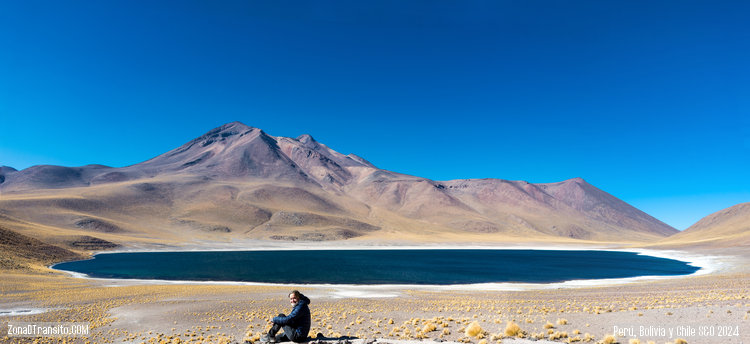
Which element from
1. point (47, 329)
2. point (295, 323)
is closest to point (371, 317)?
point (295, 323)

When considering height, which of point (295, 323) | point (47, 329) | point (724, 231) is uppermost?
point (724, 231)

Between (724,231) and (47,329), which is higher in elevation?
(724,231)

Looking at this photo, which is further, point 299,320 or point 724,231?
point 724,231

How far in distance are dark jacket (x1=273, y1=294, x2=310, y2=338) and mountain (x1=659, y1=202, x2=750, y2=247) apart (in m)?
128

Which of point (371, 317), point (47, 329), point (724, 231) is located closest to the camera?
point (47, 329)

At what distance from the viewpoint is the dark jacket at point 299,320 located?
1084 cm

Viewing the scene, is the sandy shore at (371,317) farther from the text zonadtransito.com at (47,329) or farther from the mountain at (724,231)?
the mountain at (724,231)

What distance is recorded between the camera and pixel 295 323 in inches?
432

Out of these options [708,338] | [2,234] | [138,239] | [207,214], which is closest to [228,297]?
[708,338]

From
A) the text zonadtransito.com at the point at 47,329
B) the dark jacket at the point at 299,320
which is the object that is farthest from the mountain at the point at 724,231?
the text zonadtransito.com at the point at 47,329

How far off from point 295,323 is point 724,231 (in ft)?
616

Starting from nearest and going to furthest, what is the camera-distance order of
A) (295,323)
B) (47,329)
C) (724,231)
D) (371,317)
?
(295,323) < (47,329) < (371,317) < (724,231)

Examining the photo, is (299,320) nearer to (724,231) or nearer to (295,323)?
(295,323)

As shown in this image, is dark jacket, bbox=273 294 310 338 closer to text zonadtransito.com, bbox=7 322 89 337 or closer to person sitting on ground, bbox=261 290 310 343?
person sitting on ground, bbox=261 290 310 343
